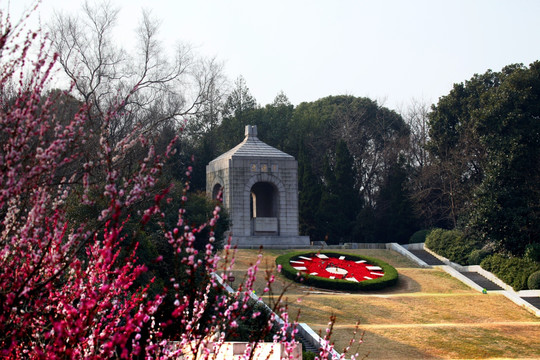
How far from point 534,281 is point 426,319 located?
6.36 m

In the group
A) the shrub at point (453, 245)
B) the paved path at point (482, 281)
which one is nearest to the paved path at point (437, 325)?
the paved path at point (482, 281)

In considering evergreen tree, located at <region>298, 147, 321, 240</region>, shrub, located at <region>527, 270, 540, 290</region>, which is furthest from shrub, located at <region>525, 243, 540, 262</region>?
evergreen tree, located at <region>298, 147, 321, 240</region>

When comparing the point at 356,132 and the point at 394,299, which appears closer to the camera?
the point at 394,299

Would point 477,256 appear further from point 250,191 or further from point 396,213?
point 396,213

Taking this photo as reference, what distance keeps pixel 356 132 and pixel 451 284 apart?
2480 cm

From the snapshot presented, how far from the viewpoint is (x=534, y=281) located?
25172 mm

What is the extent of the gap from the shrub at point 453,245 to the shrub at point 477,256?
1.54ft

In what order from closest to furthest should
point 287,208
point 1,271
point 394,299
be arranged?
1. point 1,271
2. point 394,299
3. point 287,208

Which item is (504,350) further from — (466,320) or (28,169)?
(28,169)

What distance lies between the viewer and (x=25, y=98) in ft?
15.0

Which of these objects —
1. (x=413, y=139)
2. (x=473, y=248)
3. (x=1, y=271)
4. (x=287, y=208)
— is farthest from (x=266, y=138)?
(x=1, y=271)

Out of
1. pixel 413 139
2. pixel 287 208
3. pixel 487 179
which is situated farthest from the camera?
Answer: pixel 413 139

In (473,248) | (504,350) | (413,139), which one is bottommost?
(504,350)

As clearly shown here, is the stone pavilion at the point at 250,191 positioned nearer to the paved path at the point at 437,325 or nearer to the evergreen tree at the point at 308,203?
the evergreen tree at the point at 308,203
